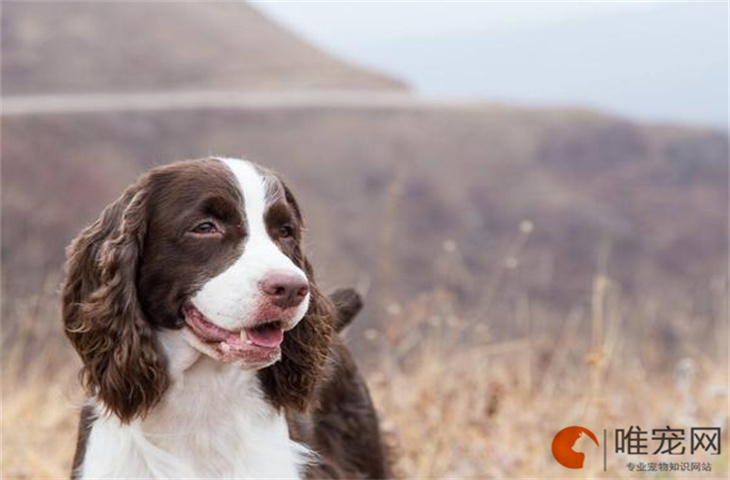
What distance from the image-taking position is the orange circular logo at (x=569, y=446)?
20.2 feet

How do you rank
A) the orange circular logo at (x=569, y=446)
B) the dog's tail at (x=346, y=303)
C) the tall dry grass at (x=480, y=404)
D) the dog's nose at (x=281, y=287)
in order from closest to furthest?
the dog's nose at (x=281, y=287)
the dog's tail at (x=346, y=303)
the tall dry grass at (x=480, y=404)
the orange circular logo at (x=569, y=446)

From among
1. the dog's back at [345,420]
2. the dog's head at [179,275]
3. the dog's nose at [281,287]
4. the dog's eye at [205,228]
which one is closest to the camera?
the dog's nose at [281,287]

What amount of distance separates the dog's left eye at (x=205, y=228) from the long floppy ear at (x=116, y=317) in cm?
18

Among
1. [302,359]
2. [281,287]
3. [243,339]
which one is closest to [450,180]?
[302,359]

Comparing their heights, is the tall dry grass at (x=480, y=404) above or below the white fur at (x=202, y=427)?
below

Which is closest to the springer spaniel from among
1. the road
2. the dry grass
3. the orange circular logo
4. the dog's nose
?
the dog's nose

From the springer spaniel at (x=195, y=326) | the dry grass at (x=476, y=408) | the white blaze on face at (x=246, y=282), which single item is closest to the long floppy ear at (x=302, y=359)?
the springer spaniel at (x=195, y=326)

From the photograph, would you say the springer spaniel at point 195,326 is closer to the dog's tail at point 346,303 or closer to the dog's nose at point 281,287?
the dog's nose at point 281,287

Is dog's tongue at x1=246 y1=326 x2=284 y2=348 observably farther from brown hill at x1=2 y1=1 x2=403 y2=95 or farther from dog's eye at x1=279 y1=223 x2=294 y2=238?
brown hill at x1=2 y1=1 x2=403 y2=95

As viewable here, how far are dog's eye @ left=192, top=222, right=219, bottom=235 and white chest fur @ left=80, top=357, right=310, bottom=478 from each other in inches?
15.9

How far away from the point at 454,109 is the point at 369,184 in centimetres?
636

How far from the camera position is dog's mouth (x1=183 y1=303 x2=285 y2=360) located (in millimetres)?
3633

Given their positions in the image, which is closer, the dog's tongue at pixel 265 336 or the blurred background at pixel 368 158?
the dog's tongue at pixel 265 336

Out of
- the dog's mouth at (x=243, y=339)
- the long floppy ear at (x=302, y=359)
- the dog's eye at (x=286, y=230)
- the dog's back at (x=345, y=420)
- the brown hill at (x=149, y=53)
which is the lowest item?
the dog's back at (x=345, y=420)
